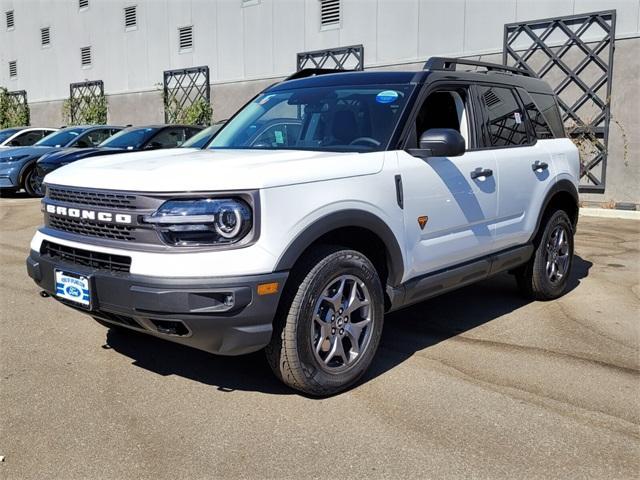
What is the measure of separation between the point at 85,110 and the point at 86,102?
1.05ft

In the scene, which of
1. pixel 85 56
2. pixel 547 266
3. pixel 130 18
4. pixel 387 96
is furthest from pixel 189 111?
pixel 387 96

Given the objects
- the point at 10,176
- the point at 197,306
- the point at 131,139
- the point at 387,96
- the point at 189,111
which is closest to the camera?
the point at 197,306

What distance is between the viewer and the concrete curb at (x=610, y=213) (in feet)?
36.6

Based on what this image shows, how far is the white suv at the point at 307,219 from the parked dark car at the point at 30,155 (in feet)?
30.8

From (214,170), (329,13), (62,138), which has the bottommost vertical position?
(62,138)

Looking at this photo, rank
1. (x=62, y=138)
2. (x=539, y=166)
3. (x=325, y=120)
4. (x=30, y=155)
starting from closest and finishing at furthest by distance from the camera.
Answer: (x=325, y=120) < (x=539, y=166) < (x=30, y=155) < (x=62, y=138)

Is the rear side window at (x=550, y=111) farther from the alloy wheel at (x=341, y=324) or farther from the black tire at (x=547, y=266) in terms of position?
the alloy wheel at (x=341, y=324)

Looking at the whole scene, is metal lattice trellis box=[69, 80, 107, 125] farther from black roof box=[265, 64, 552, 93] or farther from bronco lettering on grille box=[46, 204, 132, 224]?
bronco lettering on grille box=[46, 204, 132, 224]

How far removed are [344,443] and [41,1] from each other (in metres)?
27.6

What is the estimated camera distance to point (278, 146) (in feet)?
14.0

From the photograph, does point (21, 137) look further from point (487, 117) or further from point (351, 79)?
point (487, 117)

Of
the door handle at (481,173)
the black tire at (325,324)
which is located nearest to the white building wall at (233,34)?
the door handle at (481,173)

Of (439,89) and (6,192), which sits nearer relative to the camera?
(439,89)

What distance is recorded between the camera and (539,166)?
5262 mm
